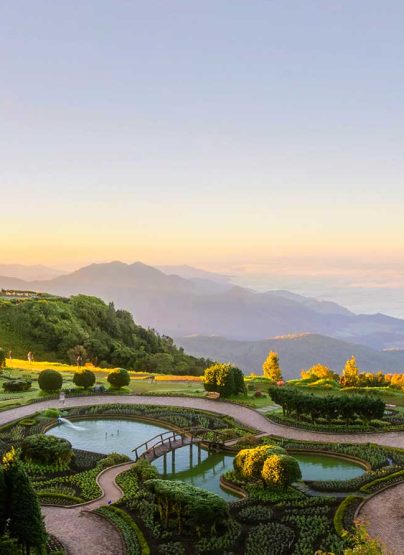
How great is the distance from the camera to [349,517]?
26.9 meters

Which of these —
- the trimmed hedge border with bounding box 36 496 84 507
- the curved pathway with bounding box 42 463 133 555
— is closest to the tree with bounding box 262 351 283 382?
the curved pathway with bounding box 42 463 133 555

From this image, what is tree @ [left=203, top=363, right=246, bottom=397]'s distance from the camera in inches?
2243

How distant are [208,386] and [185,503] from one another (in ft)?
105

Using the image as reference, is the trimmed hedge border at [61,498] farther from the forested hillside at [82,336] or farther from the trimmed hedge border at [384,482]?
the forested hillside at [82,336]

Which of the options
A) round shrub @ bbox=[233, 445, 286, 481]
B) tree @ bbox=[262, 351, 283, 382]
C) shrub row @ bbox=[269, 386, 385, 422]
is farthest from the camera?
tree @ bbox=[262, 351, 283, 382]

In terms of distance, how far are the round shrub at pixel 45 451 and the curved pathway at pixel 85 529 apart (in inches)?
256

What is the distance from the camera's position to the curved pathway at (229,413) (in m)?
42.2

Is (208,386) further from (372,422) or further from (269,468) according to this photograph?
(269,468)

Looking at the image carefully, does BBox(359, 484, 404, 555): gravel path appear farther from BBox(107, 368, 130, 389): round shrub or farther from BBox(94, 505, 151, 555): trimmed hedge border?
BBox(107, 368, 130, 389): round shrub

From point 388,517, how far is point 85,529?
15460mm

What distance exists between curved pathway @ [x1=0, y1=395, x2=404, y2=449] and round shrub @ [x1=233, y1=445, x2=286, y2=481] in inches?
401

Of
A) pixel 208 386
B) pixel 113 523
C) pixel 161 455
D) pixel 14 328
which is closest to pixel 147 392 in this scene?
pixel 208 386

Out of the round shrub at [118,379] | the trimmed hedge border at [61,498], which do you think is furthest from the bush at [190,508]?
the round shrub at [118,379]

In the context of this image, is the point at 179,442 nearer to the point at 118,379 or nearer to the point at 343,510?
the point at 343,510
